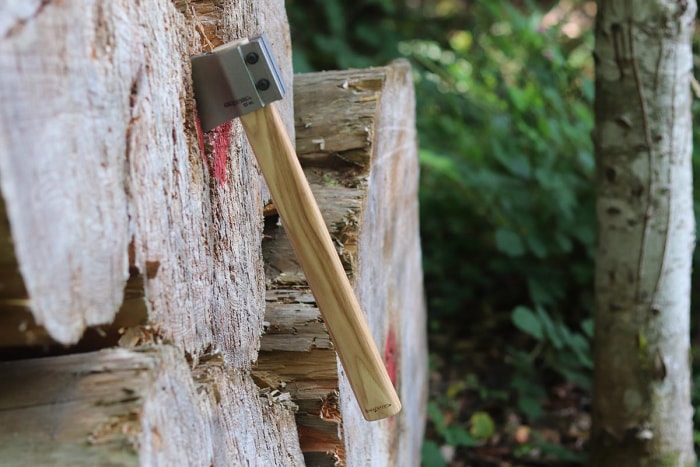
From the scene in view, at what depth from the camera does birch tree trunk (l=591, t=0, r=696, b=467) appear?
1812 millimetres

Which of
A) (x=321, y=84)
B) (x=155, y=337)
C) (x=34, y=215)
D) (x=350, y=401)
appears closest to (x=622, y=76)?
(x=321, y=84)

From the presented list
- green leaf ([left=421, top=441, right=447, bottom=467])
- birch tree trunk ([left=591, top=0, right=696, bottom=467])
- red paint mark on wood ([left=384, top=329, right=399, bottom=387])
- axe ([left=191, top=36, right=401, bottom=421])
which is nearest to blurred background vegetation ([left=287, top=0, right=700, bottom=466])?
green leaf ([left=421, top=441, right=447, bottom=467])

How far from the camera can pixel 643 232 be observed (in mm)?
1896

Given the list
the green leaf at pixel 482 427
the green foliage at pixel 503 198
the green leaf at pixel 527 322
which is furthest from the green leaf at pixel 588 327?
the green leaf at pixel 482 427

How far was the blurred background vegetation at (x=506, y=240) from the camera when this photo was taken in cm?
257

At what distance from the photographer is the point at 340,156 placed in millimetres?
1435

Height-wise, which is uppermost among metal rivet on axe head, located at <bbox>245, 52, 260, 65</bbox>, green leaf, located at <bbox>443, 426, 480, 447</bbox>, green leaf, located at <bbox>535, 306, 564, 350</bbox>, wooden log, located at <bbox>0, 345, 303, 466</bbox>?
metal rivet on axe head, located at <bbox>245, 52, 260, 65</bbox>

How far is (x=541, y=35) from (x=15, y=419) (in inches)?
A: 109

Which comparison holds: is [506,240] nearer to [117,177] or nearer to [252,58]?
[252,58]

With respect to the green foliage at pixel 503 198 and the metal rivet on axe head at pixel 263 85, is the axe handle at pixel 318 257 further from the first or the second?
the green foliage at pixel 503 198

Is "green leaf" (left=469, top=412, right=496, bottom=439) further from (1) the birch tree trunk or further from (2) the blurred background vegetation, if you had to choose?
(1) the birch tree trunk

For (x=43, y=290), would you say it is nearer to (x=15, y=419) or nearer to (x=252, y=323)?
(x=15, y=419)

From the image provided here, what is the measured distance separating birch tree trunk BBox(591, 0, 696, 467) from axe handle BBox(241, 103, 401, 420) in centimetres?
116

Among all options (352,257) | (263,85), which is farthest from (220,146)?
(352,257)
